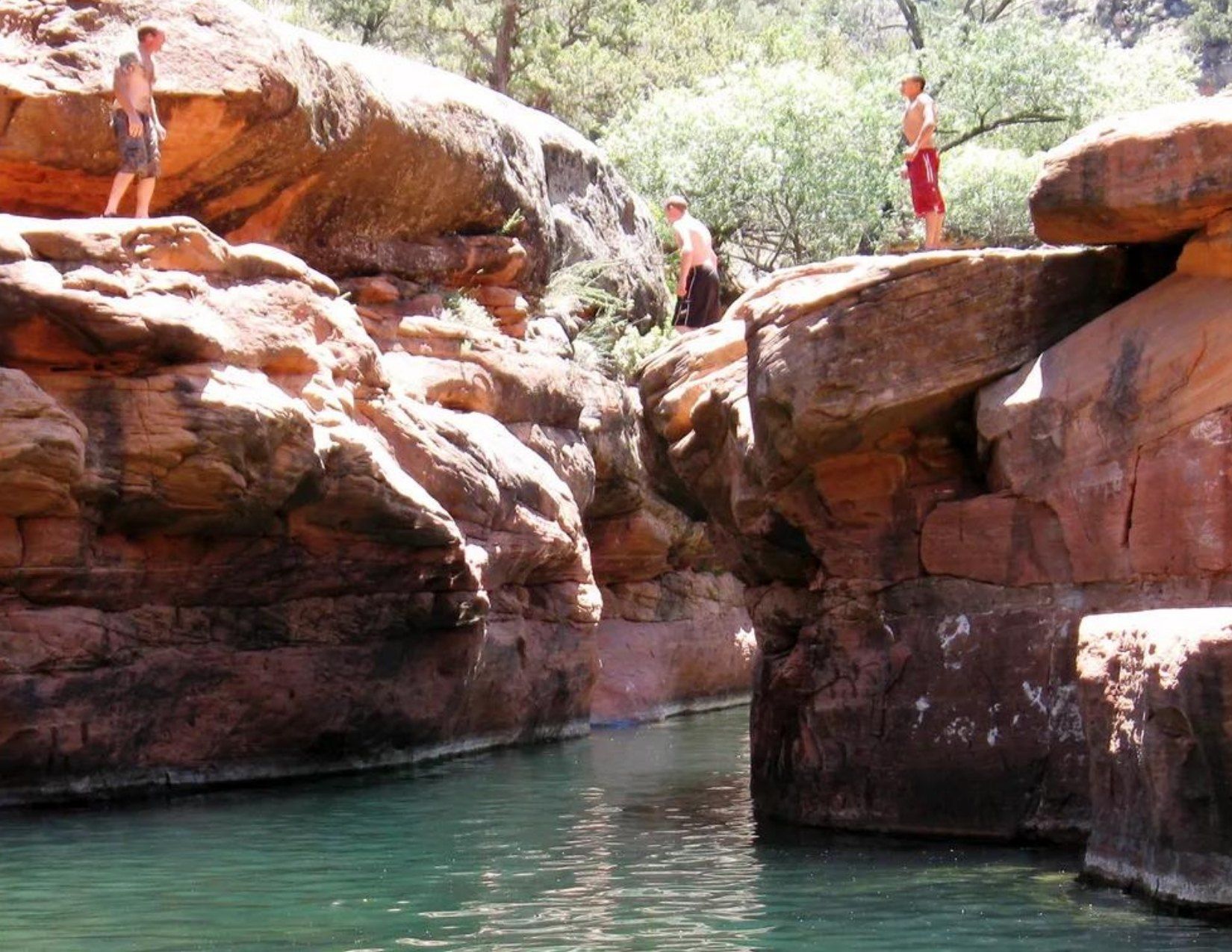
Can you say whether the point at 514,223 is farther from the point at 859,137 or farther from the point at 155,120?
the point at 859,137

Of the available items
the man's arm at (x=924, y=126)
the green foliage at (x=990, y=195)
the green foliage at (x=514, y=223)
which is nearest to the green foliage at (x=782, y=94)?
the green foliage at (x=990, y=195)

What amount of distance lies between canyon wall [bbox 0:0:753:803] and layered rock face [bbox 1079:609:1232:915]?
6.35 meters

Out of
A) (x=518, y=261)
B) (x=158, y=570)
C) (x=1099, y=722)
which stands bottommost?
(x=1099, y=722)

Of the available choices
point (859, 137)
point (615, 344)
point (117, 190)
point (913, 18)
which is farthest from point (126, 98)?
point (913, 18)

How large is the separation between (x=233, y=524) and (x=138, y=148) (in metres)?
3.09

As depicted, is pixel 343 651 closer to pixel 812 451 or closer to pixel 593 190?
pixel 812 451

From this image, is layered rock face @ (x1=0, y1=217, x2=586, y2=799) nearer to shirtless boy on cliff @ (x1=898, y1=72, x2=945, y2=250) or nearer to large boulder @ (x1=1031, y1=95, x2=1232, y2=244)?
shirtless boy on cliff @ (x1=898, y1=72, x2=945, y2=250)

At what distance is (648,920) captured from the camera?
359 inches

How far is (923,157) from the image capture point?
47.4 ft

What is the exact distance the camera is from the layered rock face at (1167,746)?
8153 millimetres

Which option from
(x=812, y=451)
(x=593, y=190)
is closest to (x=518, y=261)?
(x=593, y=190)

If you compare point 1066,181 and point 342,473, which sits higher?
point 1066,181

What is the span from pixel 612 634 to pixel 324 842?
37.9 ft

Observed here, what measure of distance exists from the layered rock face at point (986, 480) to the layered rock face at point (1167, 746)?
1121mm
